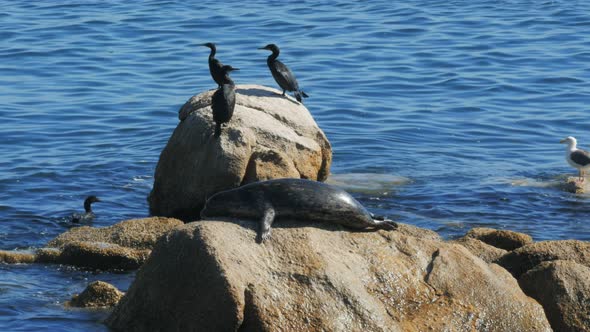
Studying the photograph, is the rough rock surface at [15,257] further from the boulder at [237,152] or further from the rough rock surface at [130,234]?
the boulder at [237,152]

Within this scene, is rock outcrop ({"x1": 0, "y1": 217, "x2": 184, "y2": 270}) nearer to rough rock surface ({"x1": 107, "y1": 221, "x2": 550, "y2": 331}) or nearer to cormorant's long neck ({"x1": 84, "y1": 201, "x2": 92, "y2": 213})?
rough rock surface ({"x1": 107, "y1": 221, "x2": 550, "y2": 331})

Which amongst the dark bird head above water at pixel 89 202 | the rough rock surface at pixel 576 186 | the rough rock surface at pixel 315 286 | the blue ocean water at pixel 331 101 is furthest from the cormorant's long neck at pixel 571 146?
the rough rock surface at pixel 315 286

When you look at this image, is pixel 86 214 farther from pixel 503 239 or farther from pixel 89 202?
pixel 503 239

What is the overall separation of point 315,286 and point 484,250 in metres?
2.59

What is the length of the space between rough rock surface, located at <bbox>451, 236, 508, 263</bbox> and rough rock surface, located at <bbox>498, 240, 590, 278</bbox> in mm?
196

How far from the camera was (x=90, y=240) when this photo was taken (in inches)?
391

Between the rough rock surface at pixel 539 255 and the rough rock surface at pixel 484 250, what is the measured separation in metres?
0.20

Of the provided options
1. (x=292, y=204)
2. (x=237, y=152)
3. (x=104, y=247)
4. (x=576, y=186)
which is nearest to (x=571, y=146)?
(x=576, y=186)

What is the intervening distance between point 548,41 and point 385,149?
32.6 ft

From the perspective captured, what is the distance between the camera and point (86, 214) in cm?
1212

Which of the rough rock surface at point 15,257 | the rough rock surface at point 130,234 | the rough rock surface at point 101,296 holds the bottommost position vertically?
the rough rock surface at point 15,257

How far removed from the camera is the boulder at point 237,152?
11.1 metres

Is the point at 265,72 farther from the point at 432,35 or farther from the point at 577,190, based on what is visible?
the point at 577,190

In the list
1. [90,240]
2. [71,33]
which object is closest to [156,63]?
[71,33]
